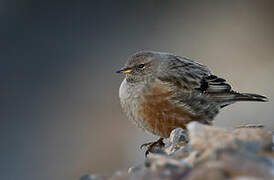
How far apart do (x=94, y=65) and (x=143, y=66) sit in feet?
38.8

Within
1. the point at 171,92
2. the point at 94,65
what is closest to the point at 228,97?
the point at 171,92

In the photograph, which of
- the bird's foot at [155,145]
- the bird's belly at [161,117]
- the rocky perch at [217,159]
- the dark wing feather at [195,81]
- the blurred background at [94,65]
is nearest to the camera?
the rocky perch at [217,159]

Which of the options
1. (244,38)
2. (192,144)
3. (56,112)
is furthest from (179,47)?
(192,144)

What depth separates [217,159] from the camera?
3.98 metres

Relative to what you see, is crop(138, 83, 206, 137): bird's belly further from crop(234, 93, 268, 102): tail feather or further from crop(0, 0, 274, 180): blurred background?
crop(0, 0, 274, 180): blurred background

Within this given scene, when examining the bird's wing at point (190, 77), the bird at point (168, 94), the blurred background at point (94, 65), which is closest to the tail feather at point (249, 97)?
the bird at point (168, 94)

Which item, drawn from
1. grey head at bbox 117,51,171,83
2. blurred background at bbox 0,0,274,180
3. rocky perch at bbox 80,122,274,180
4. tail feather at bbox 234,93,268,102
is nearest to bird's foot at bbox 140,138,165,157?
grey head at bbox 117,51,171,83

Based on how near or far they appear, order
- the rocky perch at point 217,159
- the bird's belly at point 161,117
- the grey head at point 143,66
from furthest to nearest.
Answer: the grey head at point 143,66
the bird's belly at point 161,117
the rocky perch at point 217,159

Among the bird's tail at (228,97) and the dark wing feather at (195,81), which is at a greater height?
the dark wing feather at (195,81)

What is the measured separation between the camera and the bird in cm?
700

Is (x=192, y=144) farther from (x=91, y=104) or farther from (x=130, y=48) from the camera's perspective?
(x=130, y=48)

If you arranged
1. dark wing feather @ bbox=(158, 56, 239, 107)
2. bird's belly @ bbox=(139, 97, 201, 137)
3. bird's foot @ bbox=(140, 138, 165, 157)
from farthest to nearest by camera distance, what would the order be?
→ dark wing feather @ bbox=(158, 56, 239, 107), bird's foot @ bbox=(140, 138, 165, 157), bird's belly @ bbox=(139, 97, 201, 137)

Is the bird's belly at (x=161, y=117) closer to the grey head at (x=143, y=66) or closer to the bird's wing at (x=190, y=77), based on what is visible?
the bird's wing at (x=190, y=77)

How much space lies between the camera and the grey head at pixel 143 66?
747cm
